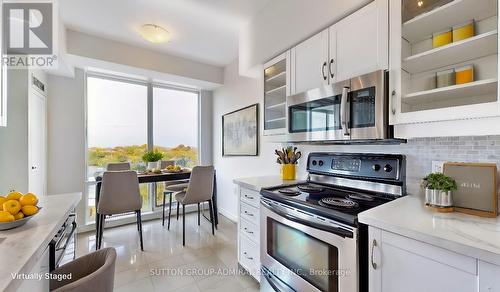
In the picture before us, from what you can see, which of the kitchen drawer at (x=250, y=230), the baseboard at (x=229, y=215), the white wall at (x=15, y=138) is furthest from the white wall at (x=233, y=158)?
the white wall at (x=15, y=138)

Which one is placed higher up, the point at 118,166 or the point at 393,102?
the point at 393,102

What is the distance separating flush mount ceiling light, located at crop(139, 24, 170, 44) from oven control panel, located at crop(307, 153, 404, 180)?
2119mm

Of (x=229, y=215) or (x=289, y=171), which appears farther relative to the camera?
(x=229, y=215)

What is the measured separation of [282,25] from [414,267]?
2.01 m

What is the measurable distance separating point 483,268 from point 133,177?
2.87 m

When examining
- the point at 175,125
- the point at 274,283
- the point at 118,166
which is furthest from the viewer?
the point at 175,125

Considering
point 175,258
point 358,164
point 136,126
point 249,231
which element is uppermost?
point 136,126

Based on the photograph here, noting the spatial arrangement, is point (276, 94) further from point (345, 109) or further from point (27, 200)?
point (27, 200)

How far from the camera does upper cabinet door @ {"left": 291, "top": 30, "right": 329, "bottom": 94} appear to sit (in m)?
1.63

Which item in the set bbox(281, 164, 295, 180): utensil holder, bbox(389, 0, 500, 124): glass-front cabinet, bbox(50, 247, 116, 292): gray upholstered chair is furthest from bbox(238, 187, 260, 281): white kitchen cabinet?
bbox(389, 0, 500, 124): glass-front cabinet

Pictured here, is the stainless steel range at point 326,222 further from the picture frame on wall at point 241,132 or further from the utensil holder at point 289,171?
the picture frame on wall at point 241,132

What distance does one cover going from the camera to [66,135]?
3.10 m

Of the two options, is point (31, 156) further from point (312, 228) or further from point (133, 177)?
point (312, 228)

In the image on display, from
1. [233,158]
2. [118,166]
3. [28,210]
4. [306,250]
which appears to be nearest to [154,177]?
[118,166]
